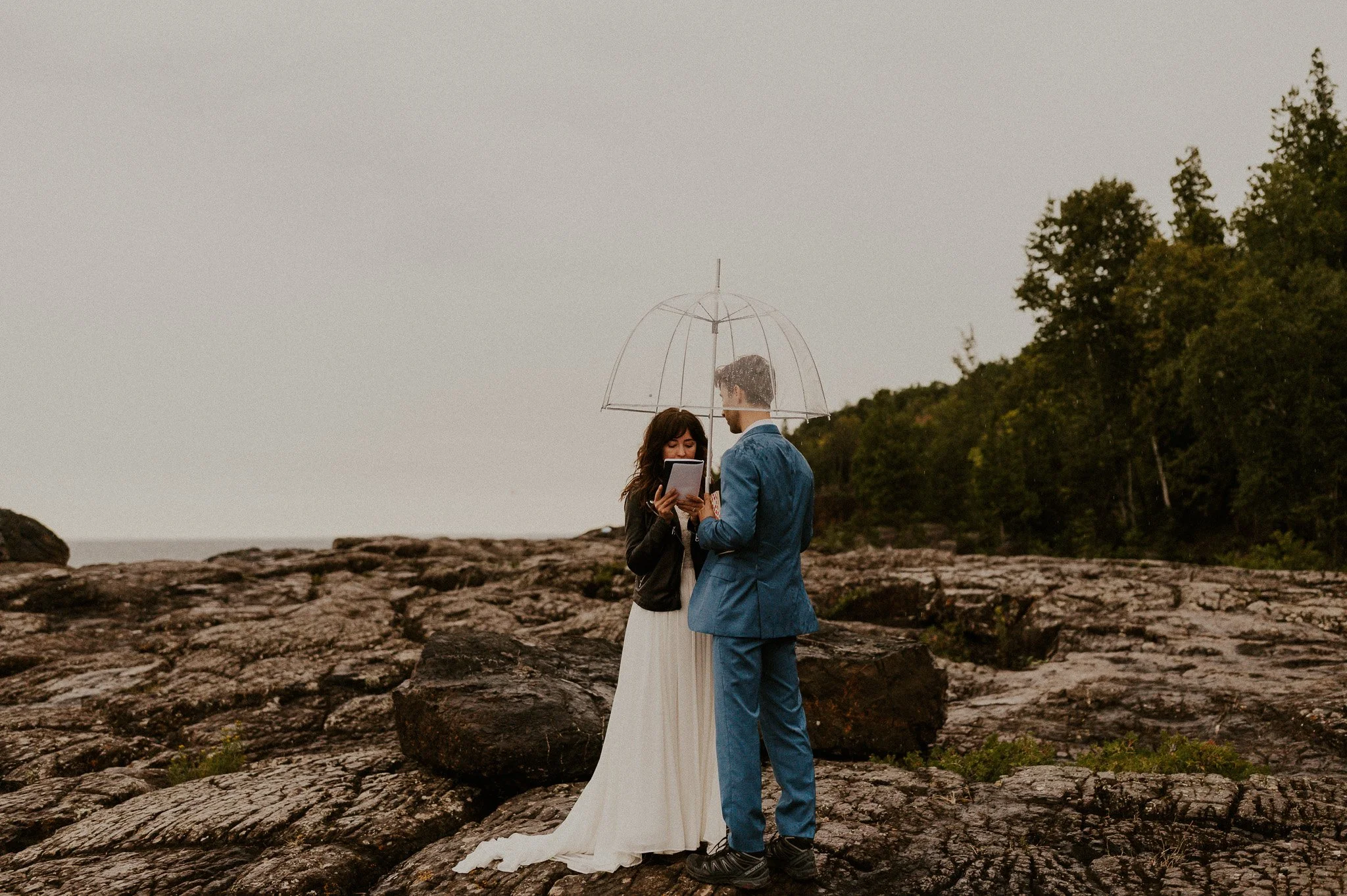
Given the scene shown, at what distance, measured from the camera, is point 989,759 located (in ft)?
24.1

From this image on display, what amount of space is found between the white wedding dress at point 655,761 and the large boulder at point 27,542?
819 inches

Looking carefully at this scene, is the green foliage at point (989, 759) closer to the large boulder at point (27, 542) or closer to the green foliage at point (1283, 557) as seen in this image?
the green foliage at point (1283, 557)

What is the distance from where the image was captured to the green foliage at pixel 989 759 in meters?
7.12

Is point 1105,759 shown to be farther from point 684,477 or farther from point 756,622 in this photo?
point 684,477

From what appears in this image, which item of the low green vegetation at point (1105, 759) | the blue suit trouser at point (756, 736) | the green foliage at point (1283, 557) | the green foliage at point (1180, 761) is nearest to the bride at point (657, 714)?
the blue suit trouser at point (756, 736)

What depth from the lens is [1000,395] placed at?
152 ft

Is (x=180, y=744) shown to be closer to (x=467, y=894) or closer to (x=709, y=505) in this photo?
(x=467, y=894)

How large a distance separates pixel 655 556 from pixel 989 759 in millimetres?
4163

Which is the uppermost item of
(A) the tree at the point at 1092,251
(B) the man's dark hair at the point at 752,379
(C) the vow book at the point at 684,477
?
(A) the tree at the point at 1092,251

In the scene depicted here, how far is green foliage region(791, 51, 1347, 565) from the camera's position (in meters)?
29.4

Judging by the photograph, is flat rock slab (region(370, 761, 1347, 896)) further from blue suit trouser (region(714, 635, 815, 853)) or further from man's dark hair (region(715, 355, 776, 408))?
man's dark hair (region(715, 355, 776, 408))

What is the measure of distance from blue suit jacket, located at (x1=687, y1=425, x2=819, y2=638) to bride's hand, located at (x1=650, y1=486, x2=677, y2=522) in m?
0.21

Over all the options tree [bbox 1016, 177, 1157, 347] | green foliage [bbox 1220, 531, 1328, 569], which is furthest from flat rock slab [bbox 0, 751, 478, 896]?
tree [bbox 1016, 177, 1157, 347]

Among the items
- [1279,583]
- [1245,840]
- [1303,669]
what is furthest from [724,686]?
[1279,583]
